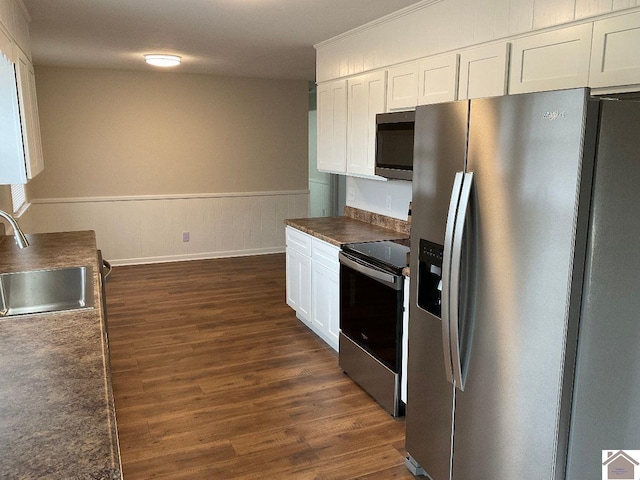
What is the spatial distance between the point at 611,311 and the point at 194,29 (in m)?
3.60

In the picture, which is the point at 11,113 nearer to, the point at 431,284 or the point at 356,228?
the point at 431,284

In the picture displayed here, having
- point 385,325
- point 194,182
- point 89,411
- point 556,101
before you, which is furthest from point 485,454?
point 194,182

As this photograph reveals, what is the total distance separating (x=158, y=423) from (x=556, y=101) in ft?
8.41

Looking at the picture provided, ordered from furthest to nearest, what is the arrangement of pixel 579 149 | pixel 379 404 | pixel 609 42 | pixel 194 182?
1. pixel 194 182
2. pixel 379 404
3. pixel 609 42
4. pixel 579 149

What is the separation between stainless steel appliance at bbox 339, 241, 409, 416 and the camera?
283cm

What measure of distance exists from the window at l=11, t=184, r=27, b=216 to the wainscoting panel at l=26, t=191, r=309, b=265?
1.35ft

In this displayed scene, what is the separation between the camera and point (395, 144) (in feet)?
10.6

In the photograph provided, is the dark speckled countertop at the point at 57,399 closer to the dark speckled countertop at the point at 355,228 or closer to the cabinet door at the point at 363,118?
the dark speckled countertop at the point at 355,228

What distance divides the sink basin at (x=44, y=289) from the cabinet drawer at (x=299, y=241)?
179 cm

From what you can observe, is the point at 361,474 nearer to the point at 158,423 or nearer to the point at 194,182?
the point at 158,423

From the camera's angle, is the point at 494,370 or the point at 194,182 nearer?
the point at 494,370

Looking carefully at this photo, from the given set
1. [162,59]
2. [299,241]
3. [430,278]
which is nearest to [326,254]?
[299,241]

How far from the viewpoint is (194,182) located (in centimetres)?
680

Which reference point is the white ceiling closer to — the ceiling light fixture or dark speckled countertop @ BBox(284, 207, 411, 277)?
the ceiling light fixture
